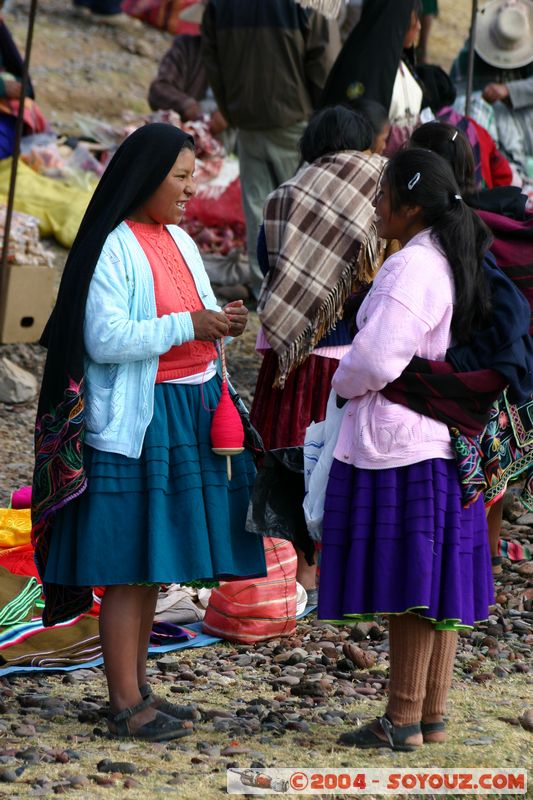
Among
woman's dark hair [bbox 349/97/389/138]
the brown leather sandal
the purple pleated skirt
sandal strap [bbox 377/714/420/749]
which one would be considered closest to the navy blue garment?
the purple pleated skirt

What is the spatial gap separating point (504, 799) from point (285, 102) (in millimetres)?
6206

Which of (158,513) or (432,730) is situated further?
(432,730)

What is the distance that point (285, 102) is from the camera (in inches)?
342

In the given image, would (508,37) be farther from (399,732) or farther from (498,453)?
(399,732)

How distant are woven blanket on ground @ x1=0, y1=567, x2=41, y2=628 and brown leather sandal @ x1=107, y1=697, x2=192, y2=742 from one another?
1.17 metres

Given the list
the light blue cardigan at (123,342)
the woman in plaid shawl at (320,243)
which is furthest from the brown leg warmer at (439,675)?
the woman in plaid shawl at (320,243)

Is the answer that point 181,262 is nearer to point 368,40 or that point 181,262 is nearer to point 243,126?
point 368,40

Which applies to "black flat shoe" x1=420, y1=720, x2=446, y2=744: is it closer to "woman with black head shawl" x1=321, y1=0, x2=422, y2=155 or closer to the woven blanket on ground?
the woven blanket on ground

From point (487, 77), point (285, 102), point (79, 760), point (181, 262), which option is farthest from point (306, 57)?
point (79, 760)

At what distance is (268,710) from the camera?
4.17 m

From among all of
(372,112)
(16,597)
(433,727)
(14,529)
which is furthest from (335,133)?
(433,727)

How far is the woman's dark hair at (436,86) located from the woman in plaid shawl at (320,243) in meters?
2.58

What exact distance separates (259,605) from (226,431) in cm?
142

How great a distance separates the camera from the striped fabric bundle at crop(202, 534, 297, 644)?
4910 mm
